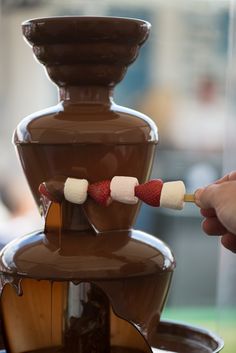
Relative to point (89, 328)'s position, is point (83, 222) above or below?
above

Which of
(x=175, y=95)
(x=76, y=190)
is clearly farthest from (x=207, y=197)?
(x=175, y=95)

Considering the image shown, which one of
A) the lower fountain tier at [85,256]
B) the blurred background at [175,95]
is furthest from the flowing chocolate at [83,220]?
the blurred background at [175,95]

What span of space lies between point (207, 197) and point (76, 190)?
0.14 metres

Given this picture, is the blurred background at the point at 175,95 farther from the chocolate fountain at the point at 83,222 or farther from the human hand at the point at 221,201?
the human hand at the point at 221,201

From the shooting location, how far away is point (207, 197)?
72 centimetres

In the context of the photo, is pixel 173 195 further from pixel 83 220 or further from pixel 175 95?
pixel 175 95

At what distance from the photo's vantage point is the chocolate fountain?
75 cm

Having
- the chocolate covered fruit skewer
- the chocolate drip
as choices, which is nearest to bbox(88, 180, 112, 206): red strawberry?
the chocolate covered fruit skewer

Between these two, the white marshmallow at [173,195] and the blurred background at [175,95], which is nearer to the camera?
the white marshmallow at [173,195]

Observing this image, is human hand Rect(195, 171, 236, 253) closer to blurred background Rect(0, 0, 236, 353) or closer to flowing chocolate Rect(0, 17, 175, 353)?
flowing chocolate Rect(0, 17, 175, 353)

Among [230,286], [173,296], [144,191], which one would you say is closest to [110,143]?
[144,191]

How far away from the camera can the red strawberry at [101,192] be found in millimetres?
756

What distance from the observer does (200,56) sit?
376 cm

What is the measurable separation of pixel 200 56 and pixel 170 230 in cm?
97
